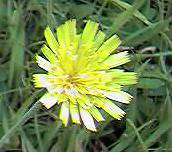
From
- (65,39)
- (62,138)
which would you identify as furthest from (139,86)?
(65,39)

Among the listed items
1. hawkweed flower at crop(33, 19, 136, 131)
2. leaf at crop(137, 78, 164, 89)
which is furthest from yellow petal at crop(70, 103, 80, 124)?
leaf at crop(137, 78, 164, 89)

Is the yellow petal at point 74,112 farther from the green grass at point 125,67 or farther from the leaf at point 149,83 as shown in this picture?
the leaf at point 149,83

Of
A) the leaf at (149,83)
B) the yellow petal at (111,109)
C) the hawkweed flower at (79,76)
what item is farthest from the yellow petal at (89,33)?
the leaf at (149,83)

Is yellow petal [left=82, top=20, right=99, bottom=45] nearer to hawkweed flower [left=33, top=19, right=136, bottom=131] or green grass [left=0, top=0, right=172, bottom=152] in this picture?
hawkweed flower [left=33, top=19, right=136, bottom=131]

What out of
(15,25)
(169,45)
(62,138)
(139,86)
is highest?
(15,25)

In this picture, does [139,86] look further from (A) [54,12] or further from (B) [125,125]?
(A) [54,12]

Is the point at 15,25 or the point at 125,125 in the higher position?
the point at 15,25

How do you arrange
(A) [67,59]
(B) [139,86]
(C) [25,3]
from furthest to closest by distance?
(C) [25,3]
(B) [139,86]
(A) [67,59]
